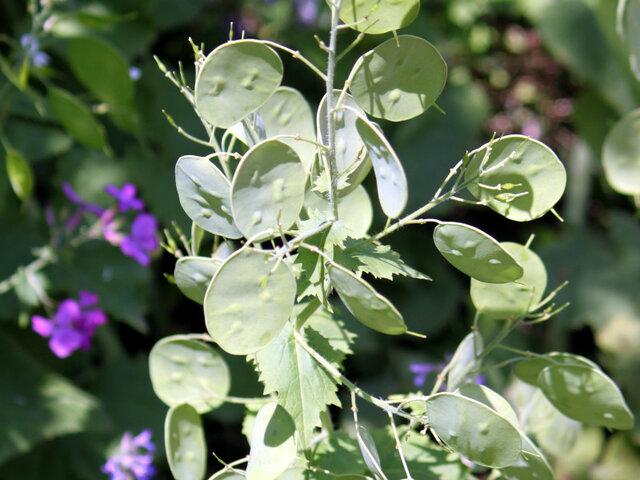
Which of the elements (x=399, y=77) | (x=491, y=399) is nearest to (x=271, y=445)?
(x=491, y=399)

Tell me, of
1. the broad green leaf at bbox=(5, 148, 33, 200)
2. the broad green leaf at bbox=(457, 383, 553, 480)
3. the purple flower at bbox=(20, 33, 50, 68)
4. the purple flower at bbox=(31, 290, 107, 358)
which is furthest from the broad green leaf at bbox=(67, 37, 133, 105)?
the broad green leaf at bbox=(457, 383, 553, 480)

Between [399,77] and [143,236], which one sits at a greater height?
[399,77]

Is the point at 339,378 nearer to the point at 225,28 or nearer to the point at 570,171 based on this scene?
the point at 225,28

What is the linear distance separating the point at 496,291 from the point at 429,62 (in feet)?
0.64

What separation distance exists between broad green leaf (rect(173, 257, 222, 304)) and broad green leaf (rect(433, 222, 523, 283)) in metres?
0.16

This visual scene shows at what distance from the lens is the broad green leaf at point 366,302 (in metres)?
0.39

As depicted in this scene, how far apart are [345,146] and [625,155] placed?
404mm

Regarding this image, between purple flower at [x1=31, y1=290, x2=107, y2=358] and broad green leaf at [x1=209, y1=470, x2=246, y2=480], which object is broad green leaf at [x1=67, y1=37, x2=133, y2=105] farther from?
broad green leaf at [x1=209, y1=470, x2=246, y2=480]

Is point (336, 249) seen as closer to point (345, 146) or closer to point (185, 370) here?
point (345, 146)

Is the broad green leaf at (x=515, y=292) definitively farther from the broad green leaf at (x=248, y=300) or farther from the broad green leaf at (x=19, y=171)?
the broad green leaf at (x=19, y=171)

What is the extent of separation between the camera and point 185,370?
0.59 metres

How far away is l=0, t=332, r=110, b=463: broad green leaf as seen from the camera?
100 centimetres

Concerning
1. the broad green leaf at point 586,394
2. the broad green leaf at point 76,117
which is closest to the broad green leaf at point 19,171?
the broad green leaf at point 76,117

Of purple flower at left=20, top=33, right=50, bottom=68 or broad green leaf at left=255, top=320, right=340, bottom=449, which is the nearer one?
broad green leaf at left=255, top=320, right=340, bottom=449
